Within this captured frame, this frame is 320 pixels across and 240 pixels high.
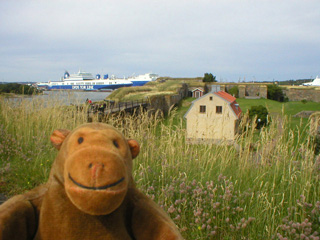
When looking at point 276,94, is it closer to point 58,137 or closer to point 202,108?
point 202,108

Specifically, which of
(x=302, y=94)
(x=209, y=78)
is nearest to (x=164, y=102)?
(x=209, y=78)

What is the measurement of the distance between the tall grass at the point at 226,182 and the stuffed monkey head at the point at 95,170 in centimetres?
132

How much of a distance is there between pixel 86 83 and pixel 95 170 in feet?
190

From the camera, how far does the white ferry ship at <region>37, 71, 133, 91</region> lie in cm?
5378

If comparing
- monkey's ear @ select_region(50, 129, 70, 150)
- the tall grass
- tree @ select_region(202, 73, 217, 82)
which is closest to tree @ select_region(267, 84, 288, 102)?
tree @ select_region(202, 73, 217, 82)

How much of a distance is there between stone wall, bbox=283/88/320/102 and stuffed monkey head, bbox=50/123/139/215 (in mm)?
35462

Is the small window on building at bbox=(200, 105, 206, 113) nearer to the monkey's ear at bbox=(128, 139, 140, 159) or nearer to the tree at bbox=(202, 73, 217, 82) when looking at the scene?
the monkey's ear at bbox=(128, 139, 140, 159)

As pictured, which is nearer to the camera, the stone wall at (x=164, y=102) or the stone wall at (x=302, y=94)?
the stone wall at (x=164, y=102)

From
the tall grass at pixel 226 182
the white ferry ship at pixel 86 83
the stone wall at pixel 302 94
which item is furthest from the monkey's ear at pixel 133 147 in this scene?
the white ferry ship at pixel 86 83

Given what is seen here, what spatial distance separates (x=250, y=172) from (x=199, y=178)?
580 mm

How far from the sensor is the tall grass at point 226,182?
233cm

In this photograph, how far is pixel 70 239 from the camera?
1103 millimetres

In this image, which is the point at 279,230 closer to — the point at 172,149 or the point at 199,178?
the point at 199,178

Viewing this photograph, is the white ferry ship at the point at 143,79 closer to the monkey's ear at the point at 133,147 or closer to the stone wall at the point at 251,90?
the stone wall at the point at 251,90
